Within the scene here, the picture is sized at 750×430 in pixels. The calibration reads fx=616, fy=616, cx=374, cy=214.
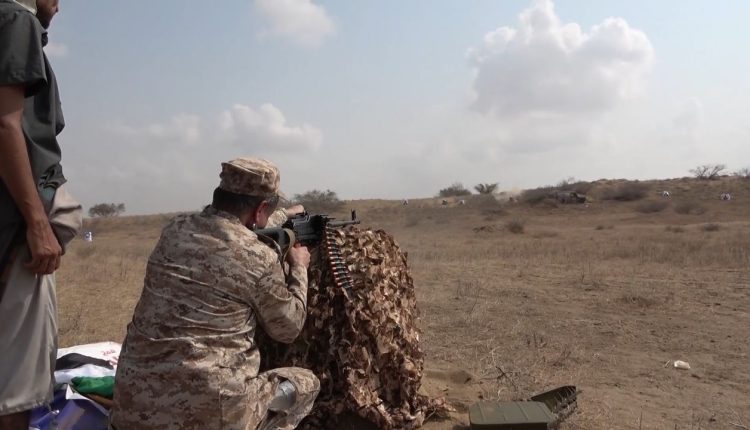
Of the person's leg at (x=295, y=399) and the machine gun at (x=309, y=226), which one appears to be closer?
the person's leg at (x=295, y=399)

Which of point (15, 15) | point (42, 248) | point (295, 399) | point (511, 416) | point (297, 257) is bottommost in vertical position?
point (511, 416)

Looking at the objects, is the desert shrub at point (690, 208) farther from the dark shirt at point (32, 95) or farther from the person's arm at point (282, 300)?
the dark shirt at point (32, 95)

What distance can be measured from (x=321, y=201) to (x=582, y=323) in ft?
111

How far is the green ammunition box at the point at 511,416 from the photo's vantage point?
3.53 m

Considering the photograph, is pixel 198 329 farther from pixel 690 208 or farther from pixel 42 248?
pixel 690 208

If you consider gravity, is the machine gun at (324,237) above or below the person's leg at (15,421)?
above

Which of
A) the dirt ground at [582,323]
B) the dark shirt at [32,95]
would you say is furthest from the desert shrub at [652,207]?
the dark shirt at [32,95]

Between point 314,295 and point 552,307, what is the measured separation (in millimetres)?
5157

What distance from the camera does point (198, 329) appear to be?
8.55 ft

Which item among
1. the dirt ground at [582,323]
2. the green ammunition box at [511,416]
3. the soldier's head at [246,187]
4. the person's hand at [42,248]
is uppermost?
the soldier's head at [246,187]

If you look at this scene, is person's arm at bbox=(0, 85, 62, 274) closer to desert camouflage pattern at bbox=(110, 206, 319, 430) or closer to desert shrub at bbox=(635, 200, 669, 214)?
desert camouflage pattern at bbox=(110, 206, 319, 430)

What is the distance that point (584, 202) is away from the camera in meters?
31.2

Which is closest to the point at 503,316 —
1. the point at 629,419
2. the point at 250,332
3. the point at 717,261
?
the point at 629,419

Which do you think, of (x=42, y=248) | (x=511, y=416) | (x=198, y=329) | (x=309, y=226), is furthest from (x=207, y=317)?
(x=511, y=416)
